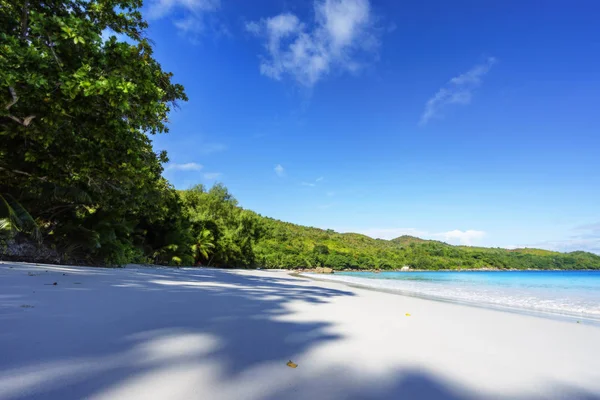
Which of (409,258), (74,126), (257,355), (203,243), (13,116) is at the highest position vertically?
(74,126)

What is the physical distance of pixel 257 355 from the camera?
2.04m

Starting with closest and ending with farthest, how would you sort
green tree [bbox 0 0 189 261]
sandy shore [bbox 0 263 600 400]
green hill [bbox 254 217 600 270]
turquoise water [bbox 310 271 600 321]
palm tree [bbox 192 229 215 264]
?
1. sandy shore [bbox 0 263 600 400]
2. green tree [bbox 0 0 189 261]
3. turquoise water [bbox 310 271 600 321]
4. palm tree [bbox 192 229 215 264]
5. green hill [bbox 254 217 600 270]

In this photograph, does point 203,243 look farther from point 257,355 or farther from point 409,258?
point 409,258

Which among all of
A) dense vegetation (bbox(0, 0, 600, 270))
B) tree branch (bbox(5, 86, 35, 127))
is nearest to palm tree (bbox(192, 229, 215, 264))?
dense vegetation (bbox(0, 0, 600, 270))

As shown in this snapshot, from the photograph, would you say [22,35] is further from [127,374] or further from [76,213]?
[127,374]

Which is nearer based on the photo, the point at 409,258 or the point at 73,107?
the point at 73,107

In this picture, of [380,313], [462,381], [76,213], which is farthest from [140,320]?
[76,213]

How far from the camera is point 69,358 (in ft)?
5.57

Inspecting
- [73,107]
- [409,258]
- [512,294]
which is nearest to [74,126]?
[73,107]

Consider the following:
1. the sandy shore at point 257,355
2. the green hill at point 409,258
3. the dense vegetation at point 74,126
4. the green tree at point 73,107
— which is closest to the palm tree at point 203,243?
the dense vegetation at point 74,126

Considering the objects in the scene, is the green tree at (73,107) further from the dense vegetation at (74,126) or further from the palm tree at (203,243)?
the palm tree at (203,243)

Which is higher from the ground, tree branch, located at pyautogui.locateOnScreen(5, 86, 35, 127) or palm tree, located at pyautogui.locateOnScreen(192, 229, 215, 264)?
tree branch, located at pyautogui.locateOnScreen(5, 86, 35, 127)

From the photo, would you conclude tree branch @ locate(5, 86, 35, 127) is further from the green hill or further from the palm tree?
the green hill

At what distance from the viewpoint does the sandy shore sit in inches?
59.3
